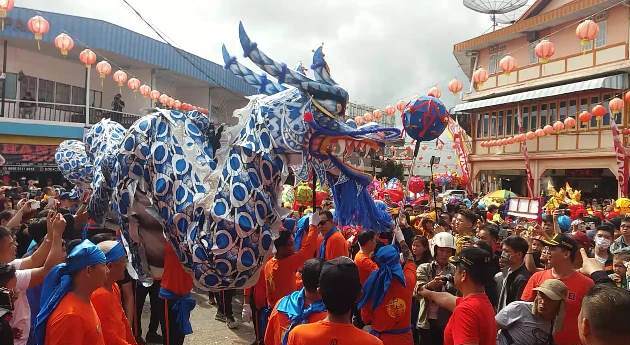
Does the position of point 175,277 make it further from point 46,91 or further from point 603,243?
point 46,91

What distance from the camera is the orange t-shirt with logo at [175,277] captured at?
4.31 metres

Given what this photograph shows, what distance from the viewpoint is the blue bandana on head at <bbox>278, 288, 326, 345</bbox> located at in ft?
9.63

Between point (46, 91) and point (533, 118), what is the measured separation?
17443mm

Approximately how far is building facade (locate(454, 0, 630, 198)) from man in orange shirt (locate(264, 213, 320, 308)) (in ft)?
43.0

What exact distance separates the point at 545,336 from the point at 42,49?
18.6 meters

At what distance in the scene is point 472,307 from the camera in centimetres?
276

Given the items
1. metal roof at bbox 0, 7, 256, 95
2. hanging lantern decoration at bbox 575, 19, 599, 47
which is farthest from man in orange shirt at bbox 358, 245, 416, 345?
metal roof at bbox 0, 7, 256, 95

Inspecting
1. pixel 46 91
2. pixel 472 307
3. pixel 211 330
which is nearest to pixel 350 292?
pixel 472 307

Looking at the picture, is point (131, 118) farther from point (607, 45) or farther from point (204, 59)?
point (607, 45)

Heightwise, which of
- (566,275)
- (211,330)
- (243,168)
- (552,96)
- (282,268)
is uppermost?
(552,96)

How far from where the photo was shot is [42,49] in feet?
58.0

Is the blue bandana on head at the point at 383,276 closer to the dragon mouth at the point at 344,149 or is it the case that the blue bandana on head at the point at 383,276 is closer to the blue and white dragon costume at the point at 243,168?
the blue and white dragon costume at the point at 243,168

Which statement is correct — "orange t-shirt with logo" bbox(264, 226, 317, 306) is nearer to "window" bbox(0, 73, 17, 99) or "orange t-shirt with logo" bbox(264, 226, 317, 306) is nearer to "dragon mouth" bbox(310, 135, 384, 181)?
"dragon mouth" bbox(310, 135, 384, 181)

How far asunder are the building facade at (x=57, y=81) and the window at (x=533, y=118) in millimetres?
11380
